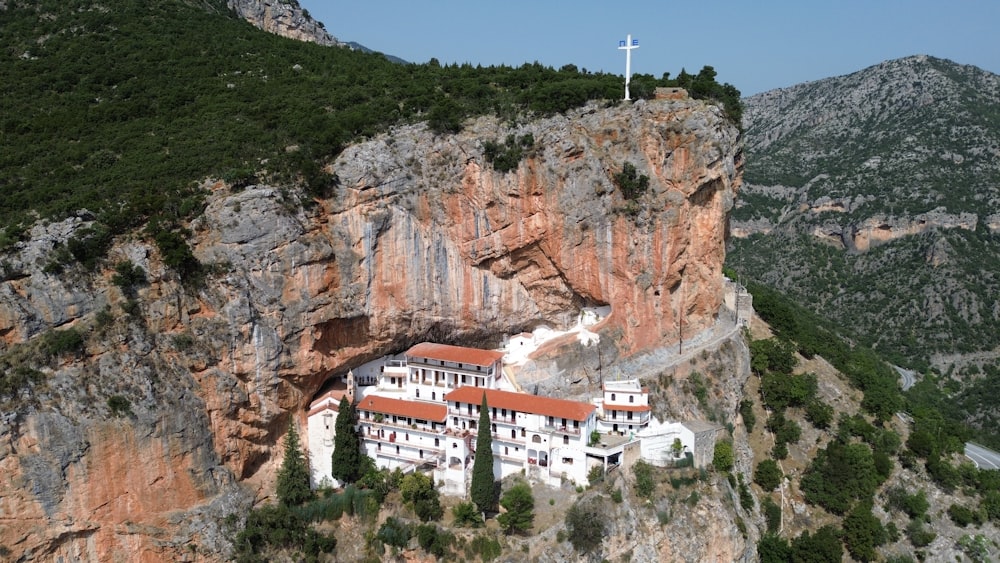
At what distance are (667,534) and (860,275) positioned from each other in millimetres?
92929

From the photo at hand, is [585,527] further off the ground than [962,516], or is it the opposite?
[585,527]

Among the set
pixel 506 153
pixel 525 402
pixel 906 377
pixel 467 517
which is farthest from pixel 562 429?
pixel 906 377

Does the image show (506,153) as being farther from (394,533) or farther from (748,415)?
(748,415)

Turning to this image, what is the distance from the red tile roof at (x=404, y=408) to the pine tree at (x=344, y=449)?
77.6 inches

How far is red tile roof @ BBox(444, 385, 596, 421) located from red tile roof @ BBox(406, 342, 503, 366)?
172 cm

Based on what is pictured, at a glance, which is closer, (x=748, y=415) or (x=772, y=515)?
(x=772, y=515)

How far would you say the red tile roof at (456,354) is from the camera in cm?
4166

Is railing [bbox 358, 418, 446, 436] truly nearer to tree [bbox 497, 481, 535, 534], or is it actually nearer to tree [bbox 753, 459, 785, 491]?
tree [bbox 497, 481, 535, 534]

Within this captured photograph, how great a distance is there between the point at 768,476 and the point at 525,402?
17.8m

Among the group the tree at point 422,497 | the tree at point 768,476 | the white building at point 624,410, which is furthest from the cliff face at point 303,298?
the tree at point 768,476

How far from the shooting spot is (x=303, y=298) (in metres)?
39.1

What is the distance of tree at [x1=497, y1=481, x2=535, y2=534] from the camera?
35344 mm

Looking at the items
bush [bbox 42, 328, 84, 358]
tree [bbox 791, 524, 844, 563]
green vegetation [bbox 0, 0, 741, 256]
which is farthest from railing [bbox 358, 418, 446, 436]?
tree [bbox 791, 524, 844, 563]

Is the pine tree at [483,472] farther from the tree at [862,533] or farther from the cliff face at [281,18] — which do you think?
the cliff face at [281,18]
